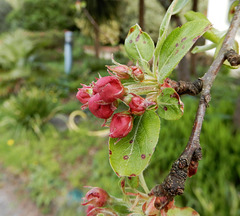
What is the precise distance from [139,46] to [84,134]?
9.12ft

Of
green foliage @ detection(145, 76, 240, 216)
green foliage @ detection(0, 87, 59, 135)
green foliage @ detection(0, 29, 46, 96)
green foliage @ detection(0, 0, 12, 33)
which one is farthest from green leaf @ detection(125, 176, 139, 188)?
green foliage @ detection(0, 0, 12, 33)

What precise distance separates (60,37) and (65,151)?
6.20 m

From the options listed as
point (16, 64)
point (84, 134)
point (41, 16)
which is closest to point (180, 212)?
point (84, 134)

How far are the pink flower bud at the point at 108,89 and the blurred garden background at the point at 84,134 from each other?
115 cm

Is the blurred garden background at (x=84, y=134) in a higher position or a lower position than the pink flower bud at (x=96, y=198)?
lower

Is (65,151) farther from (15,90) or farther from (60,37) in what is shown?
(60,37)

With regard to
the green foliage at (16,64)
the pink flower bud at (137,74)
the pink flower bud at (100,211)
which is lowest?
the green foliage at (16,64)

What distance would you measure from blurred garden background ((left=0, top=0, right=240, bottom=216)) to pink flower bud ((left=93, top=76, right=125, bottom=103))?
115 centimetres

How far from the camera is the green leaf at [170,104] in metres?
0.31

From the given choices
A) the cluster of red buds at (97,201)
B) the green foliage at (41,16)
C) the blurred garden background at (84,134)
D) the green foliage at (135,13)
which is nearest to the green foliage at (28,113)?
the blurred garden background at (84,134)

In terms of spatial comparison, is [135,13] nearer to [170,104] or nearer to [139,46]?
[139,46]

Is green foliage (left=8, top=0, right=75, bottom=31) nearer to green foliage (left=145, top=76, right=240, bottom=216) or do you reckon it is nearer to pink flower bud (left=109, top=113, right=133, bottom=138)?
green foliage (left=145, top=76, right=240, bottom=216)

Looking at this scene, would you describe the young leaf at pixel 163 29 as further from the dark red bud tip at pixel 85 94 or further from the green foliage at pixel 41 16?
the green foliage at pixel 41 16

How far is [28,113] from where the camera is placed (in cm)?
337
